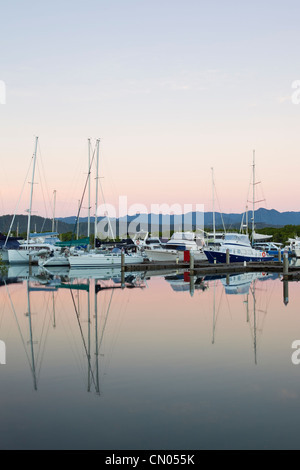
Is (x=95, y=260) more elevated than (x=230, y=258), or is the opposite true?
(x=230, y=258)

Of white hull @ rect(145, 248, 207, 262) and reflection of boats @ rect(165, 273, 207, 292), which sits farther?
white hull @ rect(145, 248, 207, 262)

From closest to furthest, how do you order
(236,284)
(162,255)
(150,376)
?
(150,376) < (236,284) < (162,255)

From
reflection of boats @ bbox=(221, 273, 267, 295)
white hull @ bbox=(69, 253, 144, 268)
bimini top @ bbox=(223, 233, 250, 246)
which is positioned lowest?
reflection of boats @ bbox=(221, 273, 267, 295)

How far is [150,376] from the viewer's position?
13219mm

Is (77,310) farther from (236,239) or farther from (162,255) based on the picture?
(236,239)

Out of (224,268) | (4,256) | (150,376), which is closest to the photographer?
(150,376)

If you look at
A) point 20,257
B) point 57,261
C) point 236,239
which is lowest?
point 20,257

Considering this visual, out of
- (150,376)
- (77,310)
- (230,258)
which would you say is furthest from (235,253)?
(150,376)

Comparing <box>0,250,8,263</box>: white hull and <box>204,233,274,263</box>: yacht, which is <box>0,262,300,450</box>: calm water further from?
<box>0,250,8,263</box>: white hull

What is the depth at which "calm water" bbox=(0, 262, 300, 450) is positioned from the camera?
9.29 meters

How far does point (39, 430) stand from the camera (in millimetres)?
9492

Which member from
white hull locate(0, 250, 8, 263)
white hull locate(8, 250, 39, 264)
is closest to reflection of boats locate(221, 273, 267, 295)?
white hull locate(8, 250, 39, 264)

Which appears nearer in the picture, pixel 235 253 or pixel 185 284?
pixel 185 284
